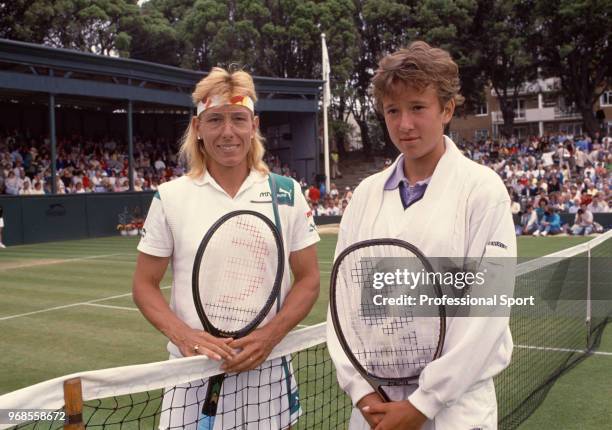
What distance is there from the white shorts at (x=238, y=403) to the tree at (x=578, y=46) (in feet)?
149

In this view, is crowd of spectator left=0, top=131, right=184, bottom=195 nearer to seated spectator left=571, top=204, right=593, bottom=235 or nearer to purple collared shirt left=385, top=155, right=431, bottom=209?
seated spectator left=571, top=204, right=593, bottom=235

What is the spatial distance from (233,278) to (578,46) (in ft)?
160

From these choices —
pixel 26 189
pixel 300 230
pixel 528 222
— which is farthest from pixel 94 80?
pixel 300 230

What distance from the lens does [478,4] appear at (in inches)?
1921

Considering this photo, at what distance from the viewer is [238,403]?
3.00 m

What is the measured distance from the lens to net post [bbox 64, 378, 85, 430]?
7.90 feet

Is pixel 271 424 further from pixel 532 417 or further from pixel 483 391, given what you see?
pixel 532 417

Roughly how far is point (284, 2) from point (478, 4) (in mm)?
14169

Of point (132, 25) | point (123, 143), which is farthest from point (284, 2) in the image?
point (123, 143)

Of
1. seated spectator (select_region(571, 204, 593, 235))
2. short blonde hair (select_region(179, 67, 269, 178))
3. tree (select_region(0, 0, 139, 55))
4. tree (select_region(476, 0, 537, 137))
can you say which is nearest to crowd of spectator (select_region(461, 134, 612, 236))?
seated spectator (select_region(571, 204, 593, 235))

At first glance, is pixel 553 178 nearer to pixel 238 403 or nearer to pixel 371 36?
pixel 371 36

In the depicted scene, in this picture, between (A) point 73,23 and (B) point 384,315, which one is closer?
(B) point 384,315

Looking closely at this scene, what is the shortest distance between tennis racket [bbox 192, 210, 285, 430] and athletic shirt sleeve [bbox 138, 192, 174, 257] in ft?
0.75

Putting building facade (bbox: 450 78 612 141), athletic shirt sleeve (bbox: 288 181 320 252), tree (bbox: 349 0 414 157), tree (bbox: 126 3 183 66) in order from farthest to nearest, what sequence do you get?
building facade (bbox: 450 78 612 141)
tree (bbox: 126 3 183 66)
tree (bbox: 349 0 414 157)
athletic shirt sleeve (bbox: 288 181 320 252)
